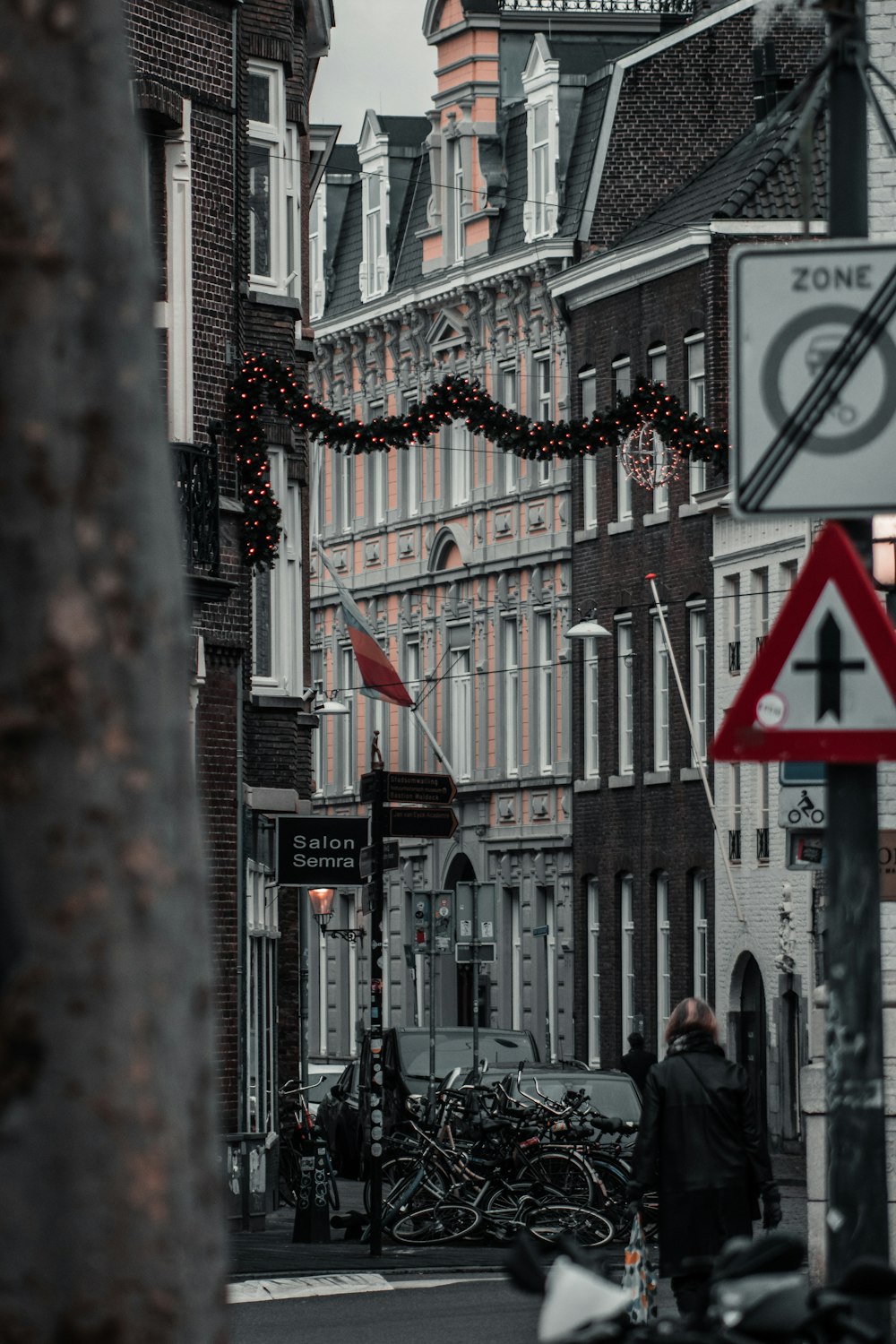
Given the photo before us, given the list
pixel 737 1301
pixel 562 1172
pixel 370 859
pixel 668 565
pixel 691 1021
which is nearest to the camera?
pixel 737 1301

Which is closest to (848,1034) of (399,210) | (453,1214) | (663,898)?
(453,1214)

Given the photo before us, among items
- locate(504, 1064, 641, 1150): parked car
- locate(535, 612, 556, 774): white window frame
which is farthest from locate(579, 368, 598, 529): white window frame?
locate(504, 1064, 641, 1150): parked car

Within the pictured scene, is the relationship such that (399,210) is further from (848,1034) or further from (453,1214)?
(848,1034)

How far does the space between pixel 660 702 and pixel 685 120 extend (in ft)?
35.3

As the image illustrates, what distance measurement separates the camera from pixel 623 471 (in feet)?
177

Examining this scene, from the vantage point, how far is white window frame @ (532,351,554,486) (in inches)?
2269

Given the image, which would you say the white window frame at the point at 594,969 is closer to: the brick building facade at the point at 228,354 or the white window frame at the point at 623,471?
the white window frame at the point at 623,471

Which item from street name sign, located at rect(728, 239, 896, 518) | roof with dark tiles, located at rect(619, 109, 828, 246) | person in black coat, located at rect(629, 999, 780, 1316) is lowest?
person in black coat, located at rect(629, 999, 780, 1316)

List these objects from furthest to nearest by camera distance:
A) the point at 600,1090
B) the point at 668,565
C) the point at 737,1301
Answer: the point at 668,565 → the point at 600,1090 → the point at 737,1301

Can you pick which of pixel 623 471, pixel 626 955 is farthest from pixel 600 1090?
pixel 623 471

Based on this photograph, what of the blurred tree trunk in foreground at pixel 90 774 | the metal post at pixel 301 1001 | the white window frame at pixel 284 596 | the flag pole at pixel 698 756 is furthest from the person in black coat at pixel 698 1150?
the flag pole at pixel 698 756

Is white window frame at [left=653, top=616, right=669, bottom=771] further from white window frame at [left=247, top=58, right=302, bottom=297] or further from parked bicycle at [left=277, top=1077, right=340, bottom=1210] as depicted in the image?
white window frame at [left=247, top=58, right=302, bottom=297]

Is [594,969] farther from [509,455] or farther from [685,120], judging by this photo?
[685,120]

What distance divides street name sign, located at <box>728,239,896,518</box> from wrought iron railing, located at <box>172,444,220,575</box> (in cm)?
1649
